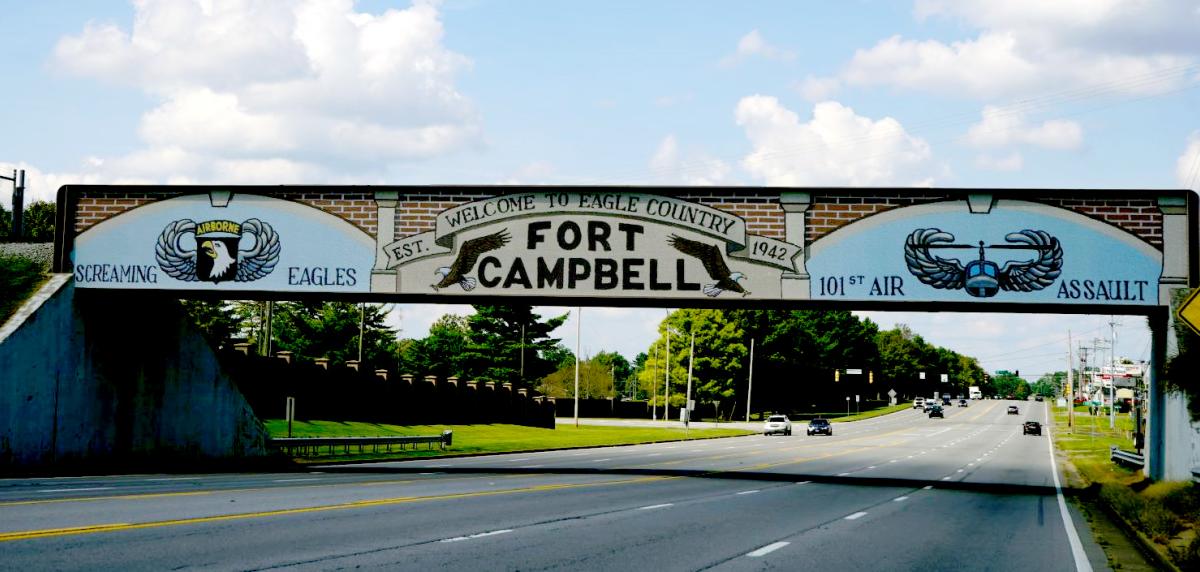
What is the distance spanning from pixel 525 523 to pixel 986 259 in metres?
12.8

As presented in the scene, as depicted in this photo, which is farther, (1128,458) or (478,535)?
(1128,458)

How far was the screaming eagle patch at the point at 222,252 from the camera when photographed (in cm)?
2534

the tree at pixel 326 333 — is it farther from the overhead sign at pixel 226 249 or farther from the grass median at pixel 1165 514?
the grass median at pixel 1165 514

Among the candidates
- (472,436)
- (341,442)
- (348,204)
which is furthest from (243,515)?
(472,436)

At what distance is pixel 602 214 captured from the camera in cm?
2469

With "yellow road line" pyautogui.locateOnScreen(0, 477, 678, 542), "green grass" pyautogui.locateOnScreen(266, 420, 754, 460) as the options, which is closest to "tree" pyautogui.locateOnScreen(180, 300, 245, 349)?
"green grass" pyautogui.locateOnScreen(266, 420, 754, 460)

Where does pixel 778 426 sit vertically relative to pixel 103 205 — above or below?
below

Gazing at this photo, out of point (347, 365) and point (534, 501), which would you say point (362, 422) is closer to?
point (347, 365)

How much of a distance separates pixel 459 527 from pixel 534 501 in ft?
16.2

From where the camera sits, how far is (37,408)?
2312 centimetres

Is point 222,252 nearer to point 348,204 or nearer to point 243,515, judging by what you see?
point 348,204

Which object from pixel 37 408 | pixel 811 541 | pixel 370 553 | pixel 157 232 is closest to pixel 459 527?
pixel 370 553

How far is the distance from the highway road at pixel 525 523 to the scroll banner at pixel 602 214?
4.84m

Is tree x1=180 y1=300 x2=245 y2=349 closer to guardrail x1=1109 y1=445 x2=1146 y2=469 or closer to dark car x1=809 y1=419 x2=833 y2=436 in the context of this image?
dark car x1=809 y1=419 x2=833 y2=436
